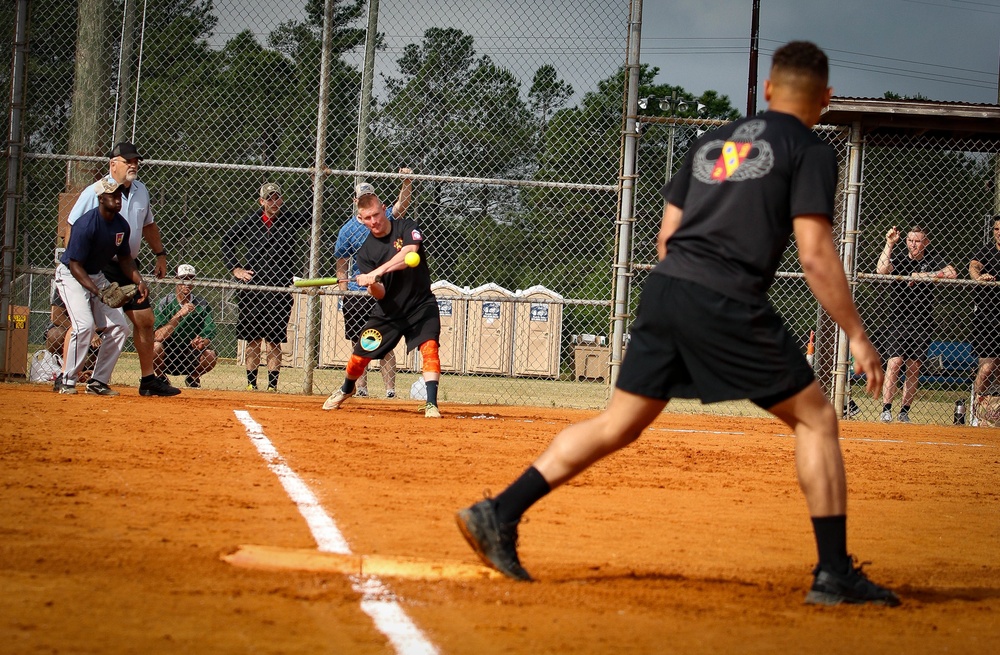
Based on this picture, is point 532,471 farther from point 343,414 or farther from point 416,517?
point 343,414

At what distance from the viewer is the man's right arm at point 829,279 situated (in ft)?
12.2

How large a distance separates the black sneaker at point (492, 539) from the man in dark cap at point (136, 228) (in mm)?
6971

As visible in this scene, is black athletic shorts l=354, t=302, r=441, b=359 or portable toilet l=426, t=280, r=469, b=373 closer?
black athletic shorts l=354, t=302, r=441, b=359

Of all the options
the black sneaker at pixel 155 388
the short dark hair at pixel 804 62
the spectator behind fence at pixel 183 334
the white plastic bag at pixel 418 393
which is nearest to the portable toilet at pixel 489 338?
Result: the white plastic bag at pixel 418 393

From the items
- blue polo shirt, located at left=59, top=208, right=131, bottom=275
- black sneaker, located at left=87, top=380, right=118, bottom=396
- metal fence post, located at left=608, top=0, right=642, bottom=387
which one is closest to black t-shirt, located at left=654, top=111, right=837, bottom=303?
blue polo shirt, located at left=59, top=208, right=131, bottom=275

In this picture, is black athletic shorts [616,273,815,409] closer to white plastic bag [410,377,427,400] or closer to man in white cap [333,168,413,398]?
man in white cap [333,168,413,398]

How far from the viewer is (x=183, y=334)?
41.9 feet

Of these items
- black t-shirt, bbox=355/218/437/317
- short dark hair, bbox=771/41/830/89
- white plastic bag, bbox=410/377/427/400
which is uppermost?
short dark hair, bbox=771/41/830/89

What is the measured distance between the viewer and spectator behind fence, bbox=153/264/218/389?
12.5 metres

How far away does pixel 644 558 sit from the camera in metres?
→ 4.52

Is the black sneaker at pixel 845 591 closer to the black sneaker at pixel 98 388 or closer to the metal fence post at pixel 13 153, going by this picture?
the black sneaker at pixel 98 388

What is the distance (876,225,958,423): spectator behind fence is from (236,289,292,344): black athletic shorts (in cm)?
702

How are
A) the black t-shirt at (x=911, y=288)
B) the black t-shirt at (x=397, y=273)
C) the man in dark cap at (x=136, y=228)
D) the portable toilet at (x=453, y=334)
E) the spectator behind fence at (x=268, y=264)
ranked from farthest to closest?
the portable toilet at (x=453, y=334) → the black t-shirt at (x=911, y=288) → the spectator behind fence at (x=268, y=264) → the man in dark cap at (x=136, y=228) → the black t-shirt at (x=397, y=273)

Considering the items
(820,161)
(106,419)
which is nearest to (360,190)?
(106,419)
